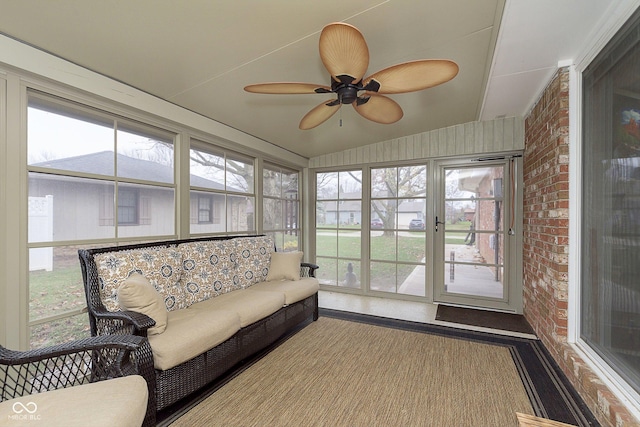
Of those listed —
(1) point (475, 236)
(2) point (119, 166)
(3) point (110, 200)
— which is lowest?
(1) point (475, 236)

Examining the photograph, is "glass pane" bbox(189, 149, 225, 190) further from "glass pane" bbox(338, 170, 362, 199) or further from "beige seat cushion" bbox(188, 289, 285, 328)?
"glass pane" bbox(338, 170, 362, 199)

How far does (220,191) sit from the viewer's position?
3.45m

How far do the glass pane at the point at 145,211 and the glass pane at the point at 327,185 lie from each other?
8.58ft

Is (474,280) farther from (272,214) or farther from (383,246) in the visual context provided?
(272,214)

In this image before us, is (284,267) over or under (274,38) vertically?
under

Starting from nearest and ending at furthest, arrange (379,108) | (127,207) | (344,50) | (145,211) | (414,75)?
(344,50)
(414,75)
(379,108)
(127,207)
(145,211)

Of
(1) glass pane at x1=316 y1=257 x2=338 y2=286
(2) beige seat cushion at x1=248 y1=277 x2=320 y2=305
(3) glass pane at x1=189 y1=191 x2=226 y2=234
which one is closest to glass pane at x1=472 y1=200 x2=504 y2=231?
(1) glass pane at x1=316 y1=257 x2=338 y2=286

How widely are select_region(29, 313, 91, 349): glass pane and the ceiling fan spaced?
217cm

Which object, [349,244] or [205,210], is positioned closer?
[205,210]

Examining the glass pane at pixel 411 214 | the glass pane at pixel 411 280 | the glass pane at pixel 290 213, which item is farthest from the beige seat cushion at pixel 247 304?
the glass pane at pixel 411 214

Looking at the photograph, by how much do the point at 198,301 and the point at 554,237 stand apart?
10.3ft

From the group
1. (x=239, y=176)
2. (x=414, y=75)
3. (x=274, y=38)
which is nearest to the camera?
(x=414, y=75)

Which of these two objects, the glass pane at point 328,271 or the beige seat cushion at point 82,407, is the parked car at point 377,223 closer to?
the glass pane at point 328,271

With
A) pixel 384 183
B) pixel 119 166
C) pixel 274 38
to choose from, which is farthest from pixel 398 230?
pixel 119 166
